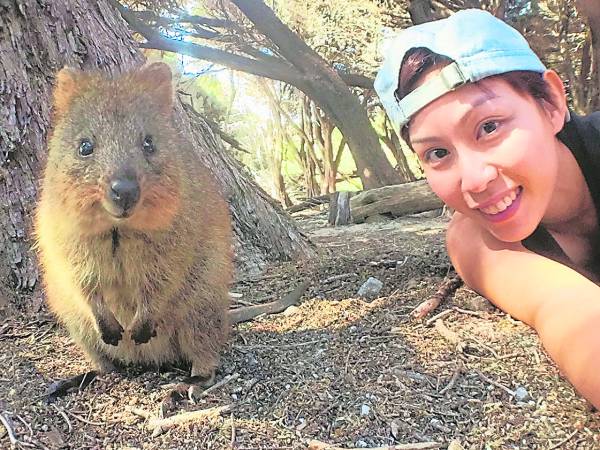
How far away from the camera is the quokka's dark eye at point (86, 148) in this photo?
2150 millimetres

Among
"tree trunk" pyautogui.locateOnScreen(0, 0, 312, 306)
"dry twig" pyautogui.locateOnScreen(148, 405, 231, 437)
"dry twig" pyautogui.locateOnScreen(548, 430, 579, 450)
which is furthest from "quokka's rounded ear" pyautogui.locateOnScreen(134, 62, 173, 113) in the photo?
"dry twig" pyautogui.locateOnScreen(548, 430, 579, 450)

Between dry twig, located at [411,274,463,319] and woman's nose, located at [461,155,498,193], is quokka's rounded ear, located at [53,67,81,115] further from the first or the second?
dry twig, located at [411,274,463,319]

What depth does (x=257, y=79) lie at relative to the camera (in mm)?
10836

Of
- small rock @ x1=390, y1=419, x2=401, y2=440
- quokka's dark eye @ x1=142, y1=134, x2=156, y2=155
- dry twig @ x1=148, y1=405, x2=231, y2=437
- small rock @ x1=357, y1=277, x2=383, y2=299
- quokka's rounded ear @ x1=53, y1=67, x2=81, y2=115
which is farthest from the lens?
small rock @ x1=357, y1=277, x2=383, y2=299

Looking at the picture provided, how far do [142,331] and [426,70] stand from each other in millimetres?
1318

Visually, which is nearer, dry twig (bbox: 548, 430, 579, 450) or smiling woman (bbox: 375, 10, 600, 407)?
dry twig (bbox: 548, 430, 579, 450)

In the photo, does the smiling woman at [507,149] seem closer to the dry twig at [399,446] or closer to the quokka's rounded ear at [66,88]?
the dry twig at [399,446]

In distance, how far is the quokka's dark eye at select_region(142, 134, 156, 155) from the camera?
7.27ft

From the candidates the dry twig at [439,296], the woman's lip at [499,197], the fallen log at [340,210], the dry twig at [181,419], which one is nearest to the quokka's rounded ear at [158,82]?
the dry twig at [181,419]

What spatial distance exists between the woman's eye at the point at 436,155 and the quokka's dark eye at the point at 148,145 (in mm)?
944

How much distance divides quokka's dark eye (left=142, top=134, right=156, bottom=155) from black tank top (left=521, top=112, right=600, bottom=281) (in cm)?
138

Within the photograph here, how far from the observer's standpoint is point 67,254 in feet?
7.40

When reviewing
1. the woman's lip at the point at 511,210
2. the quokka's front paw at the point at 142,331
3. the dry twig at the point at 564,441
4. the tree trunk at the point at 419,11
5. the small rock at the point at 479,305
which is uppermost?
the tree trunk at the point at 419,11

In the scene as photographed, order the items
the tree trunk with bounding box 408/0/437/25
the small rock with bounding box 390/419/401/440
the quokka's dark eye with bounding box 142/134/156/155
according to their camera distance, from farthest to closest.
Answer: the tree trunk with bounding box 408/0/437/25 → the quokka's dark eye with bounding box 142/134/156/155 → the small rock with bounding box 390/419/401/440
